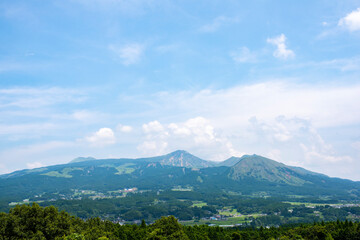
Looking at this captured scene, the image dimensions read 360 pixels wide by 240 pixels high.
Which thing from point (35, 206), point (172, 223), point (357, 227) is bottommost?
point (357, 227)

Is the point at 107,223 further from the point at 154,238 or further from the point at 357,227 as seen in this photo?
the point at 357,227

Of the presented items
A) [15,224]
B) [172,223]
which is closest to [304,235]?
[172,223]

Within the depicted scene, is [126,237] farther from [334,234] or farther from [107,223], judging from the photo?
[334,234]

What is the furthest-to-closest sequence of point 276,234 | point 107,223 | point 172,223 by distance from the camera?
point 276,234 < point 107,223 < point 172,223

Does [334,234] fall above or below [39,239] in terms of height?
below

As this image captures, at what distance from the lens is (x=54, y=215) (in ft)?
212

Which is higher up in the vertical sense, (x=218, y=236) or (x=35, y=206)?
(x=35, y=206)

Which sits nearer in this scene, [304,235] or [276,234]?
[304,235]

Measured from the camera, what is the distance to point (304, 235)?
8138 centimetres

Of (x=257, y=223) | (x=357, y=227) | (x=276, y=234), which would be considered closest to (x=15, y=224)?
(x=276, y=234)

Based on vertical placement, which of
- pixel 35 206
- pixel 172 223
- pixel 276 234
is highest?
pixel 35 206

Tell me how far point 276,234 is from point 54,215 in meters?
78.1

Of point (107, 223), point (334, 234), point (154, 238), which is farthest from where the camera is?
point (107, 223)

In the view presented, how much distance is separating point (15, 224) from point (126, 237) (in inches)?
1195
